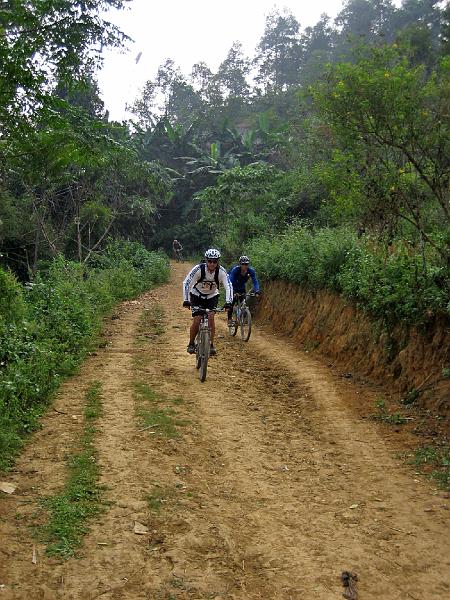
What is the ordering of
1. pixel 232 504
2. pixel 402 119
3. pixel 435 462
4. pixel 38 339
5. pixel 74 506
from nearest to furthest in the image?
pixel 74 506, pixel 232 504, pixel 435 462, pixel 402 119, pixel 38 339

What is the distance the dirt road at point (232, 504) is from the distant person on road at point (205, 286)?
114 cm

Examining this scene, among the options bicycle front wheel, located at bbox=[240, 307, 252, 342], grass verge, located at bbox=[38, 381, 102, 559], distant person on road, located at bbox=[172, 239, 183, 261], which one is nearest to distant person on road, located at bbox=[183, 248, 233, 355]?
grass verge, located at bbox=[38, 381, 102, 559]

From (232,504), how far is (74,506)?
1422 millimetres

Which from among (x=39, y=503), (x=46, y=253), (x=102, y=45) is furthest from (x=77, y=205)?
(x=39, y=503)

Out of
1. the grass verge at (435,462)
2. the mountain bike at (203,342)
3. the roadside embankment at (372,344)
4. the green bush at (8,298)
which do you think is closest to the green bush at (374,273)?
the roadside embankment at (372,344)

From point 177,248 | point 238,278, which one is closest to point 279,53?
point 177,248

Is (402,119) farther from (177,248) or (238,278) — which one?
(177,248)

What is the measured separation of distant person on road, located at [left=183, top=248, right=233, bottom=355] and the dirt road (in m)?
1.14

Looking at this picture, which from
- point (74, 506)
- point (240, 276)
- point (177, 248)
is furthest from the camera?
point (177, 248)

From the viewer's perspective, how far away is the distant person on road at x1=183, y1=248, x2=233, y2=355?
30.5ft

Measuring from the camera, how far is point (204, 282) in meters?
9.52

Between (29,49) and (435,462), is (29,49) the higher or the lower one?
the higher one

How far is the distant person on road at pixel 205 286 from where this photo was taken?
366 inches

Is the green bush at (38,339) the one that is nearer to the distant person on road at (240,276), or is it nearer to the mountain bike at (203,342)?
the mountain bike at (203,342)
